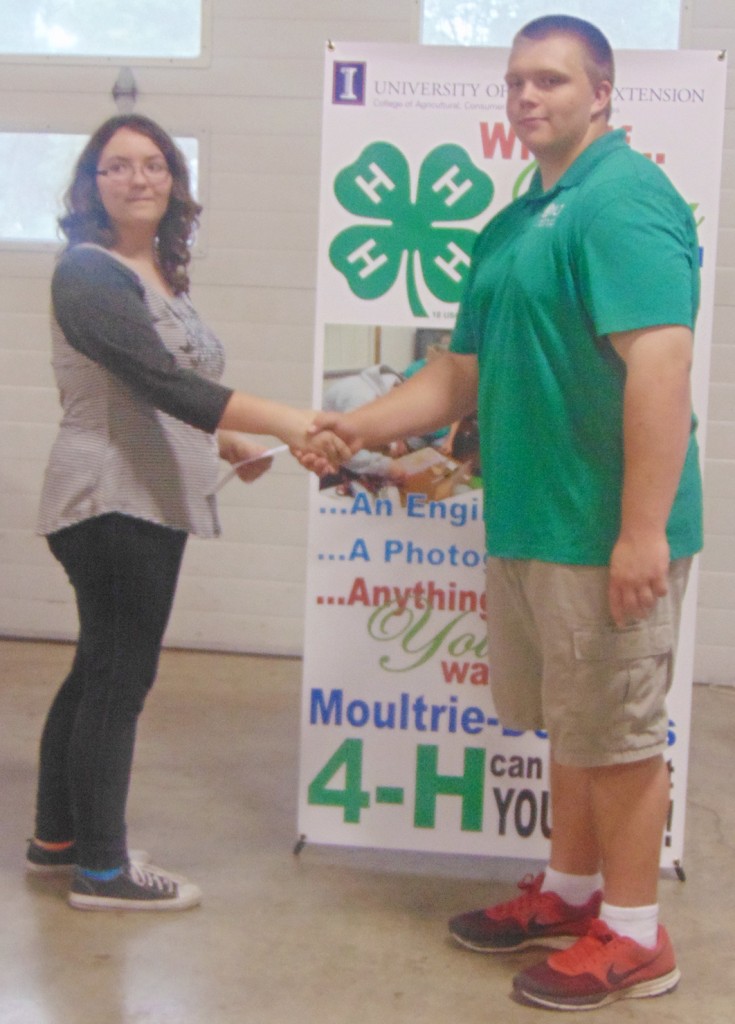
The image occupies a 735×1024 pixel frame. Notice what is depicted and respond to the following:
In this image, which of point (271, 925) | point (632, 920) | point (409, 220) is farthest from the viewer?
point (409, 220)

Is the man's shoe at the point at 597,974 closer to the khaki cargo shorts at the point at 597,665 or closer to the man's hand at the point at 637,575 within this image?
the khaki cargo shorts at the point at 597,665

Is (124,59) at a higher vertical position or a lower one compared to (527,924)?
higher

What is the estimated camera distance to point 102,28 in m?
4.17

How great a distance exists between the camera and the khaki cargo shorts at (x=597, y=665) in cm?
180

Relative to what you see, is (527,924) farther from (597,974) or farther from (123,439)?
(123,439)

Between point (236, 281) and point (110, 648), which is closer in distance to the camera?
point (110, 648)

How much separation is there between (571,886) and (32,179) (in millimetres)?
Answer: 3301

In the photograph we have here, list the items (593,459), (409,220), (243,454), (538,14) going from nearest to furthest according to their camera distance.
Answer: (593,459) < (409,220) < (243,454) < (538,14)

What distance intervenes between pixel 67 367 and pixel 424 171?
792 mm

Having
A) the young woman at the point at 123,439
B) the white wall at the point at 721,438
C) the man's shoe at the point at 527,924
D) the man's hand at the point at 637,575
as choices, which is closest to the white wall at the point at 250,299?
the white wall at the point at 721,438

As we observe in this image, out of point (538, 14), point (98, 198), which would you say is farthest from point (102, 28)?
point (98, 198)

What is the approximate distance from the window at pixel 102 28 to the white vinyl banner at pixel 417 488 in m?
2.13

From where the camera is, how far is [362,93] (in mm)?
2262

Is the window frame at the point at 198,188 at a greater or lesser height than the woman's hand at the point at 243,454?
greater
